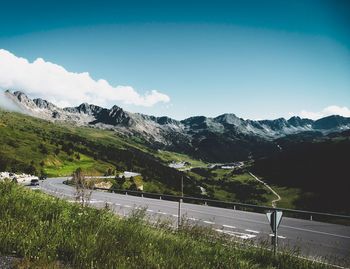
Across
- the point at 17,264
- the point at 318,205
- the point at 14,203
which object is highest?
the point at 14,203

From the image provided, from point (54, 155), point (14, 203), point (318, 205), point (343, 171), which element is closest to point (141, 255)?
point (14, 203)

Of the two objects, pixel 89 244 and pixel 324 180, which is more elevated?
pixel 324 180

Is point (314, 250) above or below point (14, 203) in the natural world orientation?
below

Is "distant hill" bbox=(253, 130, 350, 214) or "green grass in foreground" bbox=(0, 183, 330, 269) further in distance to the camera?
"distant hill" bbox=(253, 130, 350, 214)

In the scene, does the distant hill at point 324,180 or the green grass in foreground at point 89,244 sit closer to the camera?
the green grass in foreground at point 89,244

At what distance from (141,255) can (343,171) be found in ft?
553

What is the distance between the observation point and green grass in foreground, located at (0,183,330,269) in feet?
19.4

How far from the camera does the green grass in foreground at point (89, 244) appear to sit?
5.90 meters

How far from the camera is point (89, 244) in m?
6.47

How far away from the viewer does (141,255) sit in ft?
21.5

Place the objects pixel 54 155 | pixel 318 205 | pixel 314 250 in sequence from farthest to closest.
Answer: pixel 54 155, pixel 318 205, pixel 314 250

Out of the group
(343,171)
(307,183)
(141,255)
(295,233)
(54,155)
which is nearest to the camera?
(141,255)

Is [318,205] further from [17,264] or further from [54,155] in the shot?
[17,264]

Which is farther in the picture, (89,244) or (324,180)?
(324,180)
